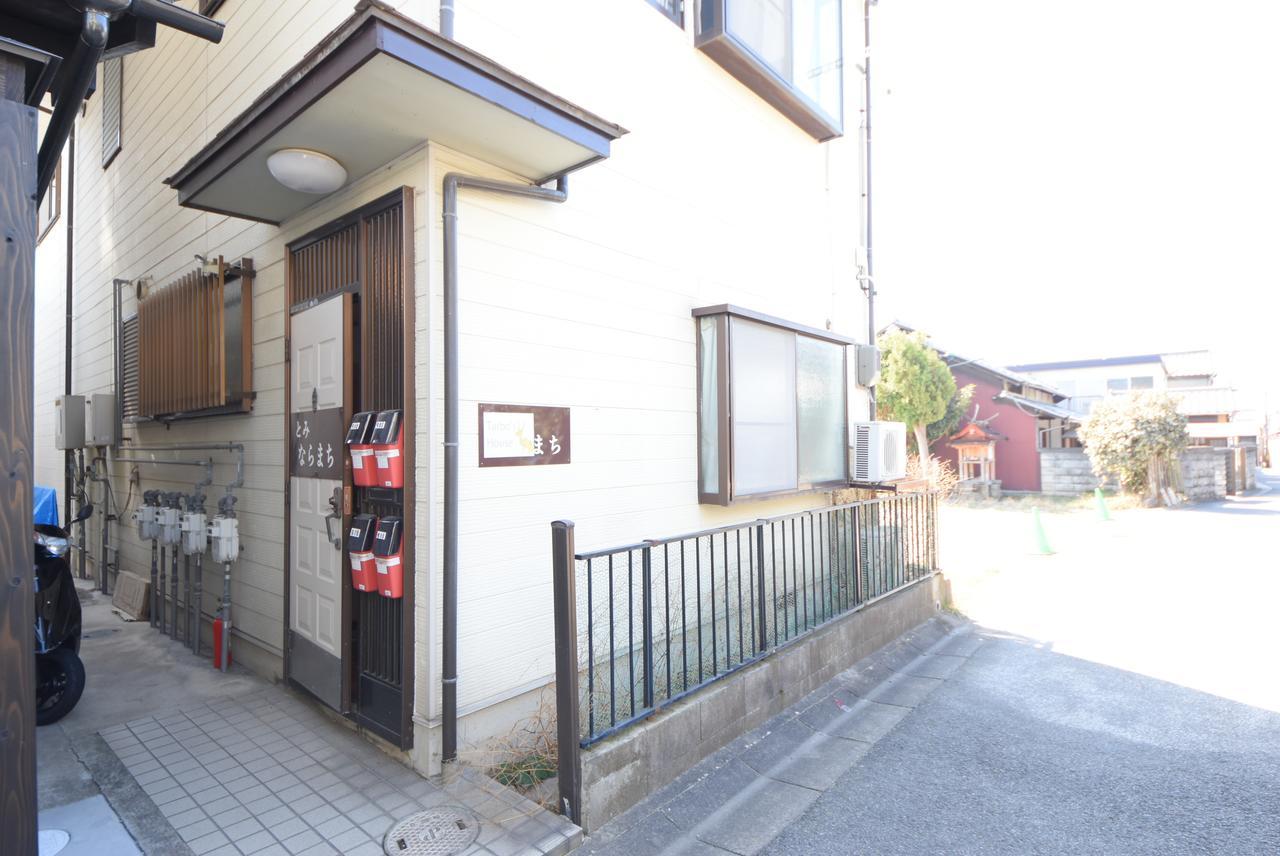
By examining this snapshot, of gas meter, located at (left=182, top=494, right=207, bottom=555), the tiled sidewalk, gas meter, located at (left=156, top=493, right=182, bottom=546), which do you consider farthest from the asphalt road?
gas meter, located at (left=156, top=493, right=182, bottom=546)

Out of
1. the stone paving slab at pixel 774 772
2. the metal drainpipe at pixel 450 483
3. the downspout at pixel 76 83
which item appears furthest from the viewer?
the metal drainpipe at pixel 450 483

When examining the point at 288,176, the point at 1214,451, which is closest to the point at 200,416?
the point at 288,176

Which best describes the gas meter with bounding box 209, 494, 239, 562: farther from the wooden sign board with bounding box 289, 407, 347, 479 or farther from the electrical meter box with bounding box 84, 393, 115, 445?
the electrical meter box with bounding box 84, 393, 115, 445

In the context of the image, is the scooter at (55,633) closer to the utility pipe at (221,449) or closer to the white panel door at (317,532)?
the utility pipe at (221,449)

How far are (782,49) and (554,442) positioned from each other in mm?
4115

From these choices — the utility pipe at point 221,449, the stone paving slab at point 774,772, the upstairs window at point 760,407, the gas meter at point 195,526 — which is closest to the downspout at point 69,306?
the utility pipe at point 221,449

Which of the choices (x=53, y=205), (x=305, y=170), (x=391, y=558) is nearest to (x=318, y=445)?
(x=391, y=558)

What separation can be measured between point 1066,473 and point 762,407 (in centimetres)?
1775

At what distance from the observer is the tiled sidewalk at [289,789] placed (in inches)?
96.7

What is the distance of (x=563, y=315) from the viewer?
3559mm

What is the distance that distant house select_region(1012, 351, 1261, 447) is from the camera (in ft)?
91.6

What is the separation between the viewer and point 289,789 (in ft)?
9.27

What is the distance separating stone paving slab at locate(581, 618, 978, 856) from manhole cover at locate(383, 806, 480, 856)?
1.50 feet

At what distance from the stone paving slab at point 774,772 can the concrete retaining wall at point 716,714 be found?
0.06 metres
